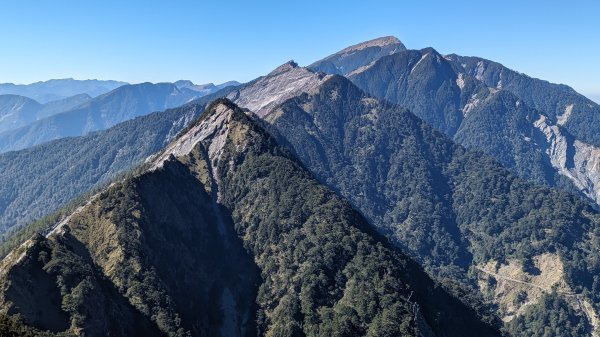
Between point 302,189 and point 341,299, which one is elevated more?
point 302,189

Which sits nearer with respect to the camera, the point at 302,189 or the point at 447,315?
the point at 447,315

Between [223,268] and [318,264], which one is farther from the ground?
[223,268]

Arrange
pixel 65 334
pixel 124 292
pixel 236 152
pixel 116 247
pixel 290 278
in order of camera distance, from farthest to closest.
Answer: pixel 236 152, pixel 290 278, pixel 116 247, pixel 124 292, pixel 65 334

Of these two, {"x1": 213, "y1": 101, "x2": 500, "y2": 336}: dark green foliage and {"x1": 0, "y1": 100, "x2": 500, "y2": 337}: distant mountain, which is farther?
{"x1": 213, "y1": 101, "x2": 500, "y2": 336}: dark green foliage

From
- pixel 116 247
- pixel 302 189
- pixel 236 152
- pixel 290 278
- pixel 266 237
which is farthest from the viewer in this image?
pixel 236 152

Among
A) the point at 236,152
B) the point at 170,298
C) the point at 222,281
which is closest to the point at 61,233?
the point at 170,298

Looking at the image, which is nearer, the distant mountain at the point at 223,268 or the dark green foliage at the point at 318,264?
the distant mountain at the point at 223,268

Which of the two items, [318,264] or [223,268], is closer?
[318,264]

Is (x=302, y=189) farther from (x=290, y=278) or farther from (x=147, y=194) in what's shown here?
(x=147, y=194)
